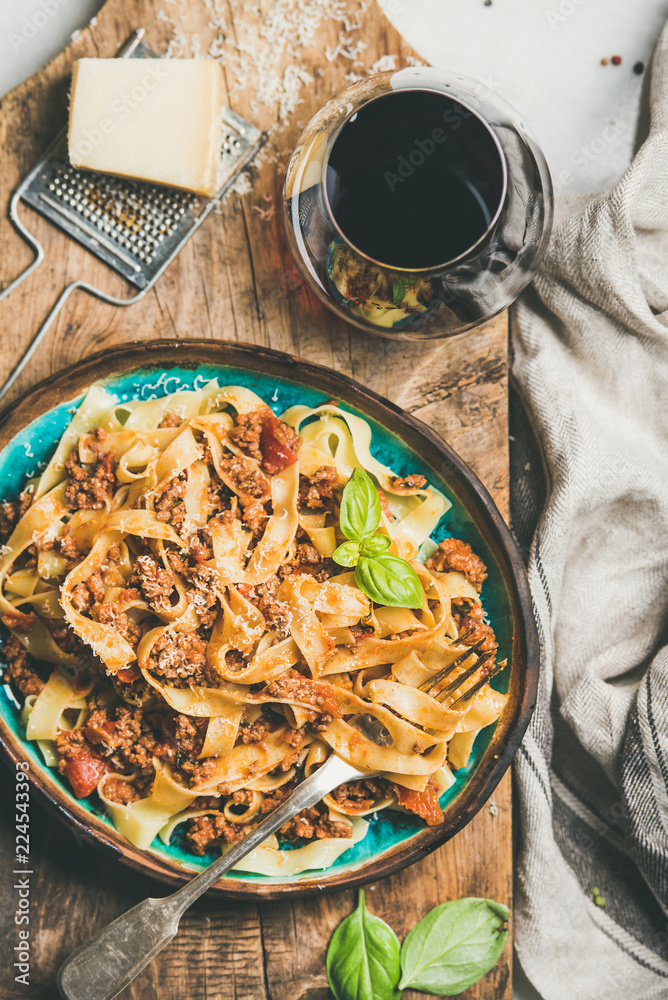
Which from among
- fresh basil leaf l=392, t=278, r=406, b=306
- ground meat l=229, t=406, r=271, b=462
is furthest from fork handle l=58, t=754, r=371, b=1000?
fresh basil leaf l=392, t=278, r=406, b=306

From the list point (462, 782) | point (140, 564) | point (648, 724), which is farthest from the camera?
point (648, 724)

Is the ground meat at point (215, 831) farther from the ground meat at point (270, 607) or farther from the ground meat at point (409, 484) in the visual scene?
the ground meat at point (409, 484)

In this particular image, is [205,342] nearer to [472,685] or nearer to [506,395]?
[506,395]

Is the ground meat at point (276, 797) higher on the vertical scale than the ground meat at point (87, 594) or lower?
lower

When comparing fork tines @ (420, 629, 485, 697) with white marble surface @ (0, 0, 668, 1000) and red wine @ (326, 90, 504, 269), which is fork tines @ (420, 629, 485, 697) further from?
white marble surface @ (0, 0, 668, 1000)

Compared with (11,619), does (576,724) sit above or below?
below

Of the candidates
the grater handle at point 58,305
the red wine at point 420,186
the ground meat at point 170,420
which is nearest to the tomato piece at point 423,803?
the ground meat at point 170,420

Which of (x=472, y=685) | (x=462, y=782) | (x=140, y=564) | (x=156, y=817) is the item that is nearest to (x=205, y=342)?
(x=140, y=564)

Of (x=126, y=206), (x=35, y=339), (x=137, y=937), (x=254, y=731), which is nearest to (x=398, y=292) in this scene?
(x=126, y=206)
